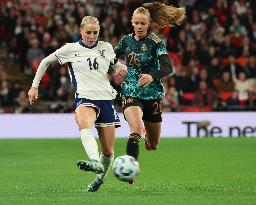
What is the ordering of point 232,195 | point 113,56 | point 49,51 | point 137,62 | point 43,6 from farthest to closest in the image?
point 43,6
point 49,51
point 137,62
point 113,56
point 232,195

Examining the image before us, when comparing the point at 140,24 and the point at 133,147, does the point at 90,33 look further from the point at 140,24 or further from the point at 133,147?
the point at 133,147

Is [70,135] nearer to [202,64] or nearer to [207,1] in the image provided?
[202,64]

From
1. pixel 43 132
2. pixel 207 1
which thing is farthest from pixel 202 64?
pixel 43 132

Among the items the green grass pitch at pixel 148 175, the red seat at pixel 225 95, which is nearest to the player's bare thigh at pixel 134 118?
the green grass pitch at pixel 148 175

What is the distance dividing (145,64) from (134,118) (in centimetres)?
78

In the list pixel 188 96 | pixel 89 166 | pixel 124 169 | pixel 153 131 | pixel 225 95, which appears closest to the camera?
pixel 89 166

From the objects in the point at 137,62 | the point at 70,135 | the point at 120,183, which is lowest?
the point at 70,135

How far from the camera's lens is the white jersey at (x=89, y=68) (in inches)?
385

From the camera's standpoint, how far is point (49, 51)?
23.5 metres

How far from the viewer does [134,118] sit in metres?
10.4

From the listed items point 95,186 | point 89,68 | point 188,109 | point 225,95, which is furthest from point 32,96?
point 225,95

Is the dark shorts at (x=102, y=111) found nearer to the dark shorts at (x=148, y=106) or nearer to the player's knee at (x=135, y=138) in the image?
the player's knee at (x=135, y=138)

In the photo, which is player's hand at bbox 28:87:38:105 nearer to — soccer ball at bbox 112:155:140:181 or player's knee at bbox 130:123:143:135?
soccer ball at bbox 112:155:140:181

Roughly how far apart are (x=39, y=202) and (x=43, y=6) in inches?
688
